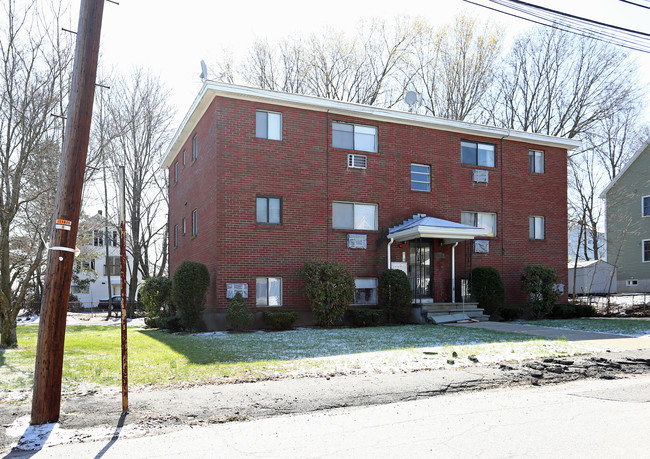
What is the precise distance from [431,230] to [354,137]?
450 centimetres

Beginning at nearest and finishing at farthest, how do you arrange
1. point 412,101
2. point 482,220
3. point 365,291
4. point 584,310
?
point 365,291 < point 412,101 < point 584,310 < point 482,220


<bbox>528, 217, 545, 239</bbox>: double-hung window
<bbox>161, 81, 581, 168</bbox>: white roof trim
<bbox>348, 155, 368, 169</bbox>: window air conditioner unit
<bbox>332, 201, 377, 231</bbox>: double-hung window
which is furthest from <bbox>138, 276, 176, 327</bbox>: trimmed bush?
<bbox>528, 217, 545, 239</bbox>: double-hung window

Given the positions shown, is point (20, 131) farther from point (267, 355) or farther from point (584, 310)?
point (584, 310)

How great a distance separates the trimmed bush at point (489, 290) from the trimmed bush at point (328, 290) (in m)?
5.72

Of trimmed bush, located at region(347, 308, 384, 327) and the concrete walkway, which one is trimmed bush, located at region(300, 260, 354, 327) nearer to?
trimmed bush, located at region(347, 308, 384, 327)

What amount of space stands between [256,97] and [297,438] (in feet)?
46.7

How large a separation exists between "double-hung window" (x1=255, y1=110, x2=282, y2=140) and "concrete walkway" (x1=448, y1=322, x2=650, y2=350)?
919cm

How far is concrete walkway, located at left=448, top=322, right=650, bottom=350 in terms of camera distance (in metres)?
12.5

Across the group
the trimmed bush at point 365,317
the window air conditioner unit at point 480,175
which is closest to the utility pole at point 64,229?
the trimmed bush at point 365,317

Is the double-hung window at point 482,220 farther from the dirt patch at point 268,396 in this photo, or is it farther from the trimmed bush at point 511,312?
the dirt patch at point 268,396

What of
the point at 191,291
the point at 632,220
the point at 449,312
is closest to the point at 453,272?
the point at 449,312

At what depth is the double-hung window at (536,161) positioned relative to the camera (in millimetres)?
23594

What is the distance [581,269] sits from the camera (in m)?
36.6

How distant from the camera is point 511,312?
20.5m
